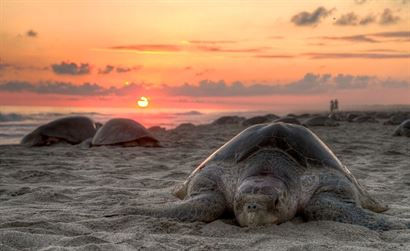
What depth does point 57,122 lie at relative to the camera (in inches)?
520

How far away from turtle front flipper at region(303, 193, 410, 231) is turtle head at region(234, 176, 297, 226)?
0.27m

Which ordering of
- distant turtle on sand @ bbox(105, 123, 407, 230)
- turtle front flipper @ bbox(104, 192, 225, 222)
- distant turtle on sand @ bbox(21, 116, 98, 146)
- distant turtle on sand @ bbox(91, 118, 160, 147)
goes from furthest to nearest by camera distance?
distant turtle on sand @ bbox(21, 116, 98, 146), distant turtle on sand @ bbox(91, 118, 160, 147), turtle front flipper @ bbox(104, 192, 225, 222), distant turtle on sand @ bbox(105, 123, 407, 230)

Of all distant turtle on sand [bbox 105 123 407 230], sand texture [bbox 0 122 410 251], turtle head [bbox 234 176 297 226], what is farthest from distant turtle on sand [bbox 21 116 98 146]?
turtle head [bbox 234 176 297 226]

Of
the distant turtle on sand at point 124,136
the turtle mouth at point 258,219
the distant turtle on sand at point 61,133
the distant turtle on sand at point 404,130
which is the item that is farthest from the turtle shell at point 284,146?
the distant turtle on sand at point 404,130

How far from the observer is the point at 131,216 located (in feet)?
12.7

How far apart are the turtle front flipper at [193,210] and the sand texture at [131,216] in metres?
0.09

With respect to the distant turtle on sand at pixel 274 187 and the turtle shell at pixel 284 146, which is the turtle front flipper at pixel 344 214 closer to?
the distant turtle on sand at pixel 274 187

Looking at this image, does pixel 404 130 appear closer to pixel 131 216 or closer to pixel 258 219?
pixel 258 219

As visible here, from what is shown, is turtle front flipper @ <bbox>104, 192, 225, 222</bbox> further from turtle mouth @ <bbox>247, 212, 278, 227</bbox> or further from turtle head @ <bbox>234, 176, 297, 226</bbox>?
turtle mouth @ <bbox>247, 212, 278, 227</bbox>

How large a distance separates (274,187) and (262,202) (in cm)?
A: 19

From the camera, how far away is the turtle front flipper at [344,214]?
3592 millimetres

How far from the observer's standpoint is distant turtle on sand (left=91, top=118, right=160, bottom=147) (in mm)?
11742

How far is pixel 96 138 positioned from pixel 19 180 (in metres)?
5.94

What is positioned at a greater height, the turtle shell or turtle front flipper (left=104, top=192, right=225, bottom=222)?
the turtle shell
